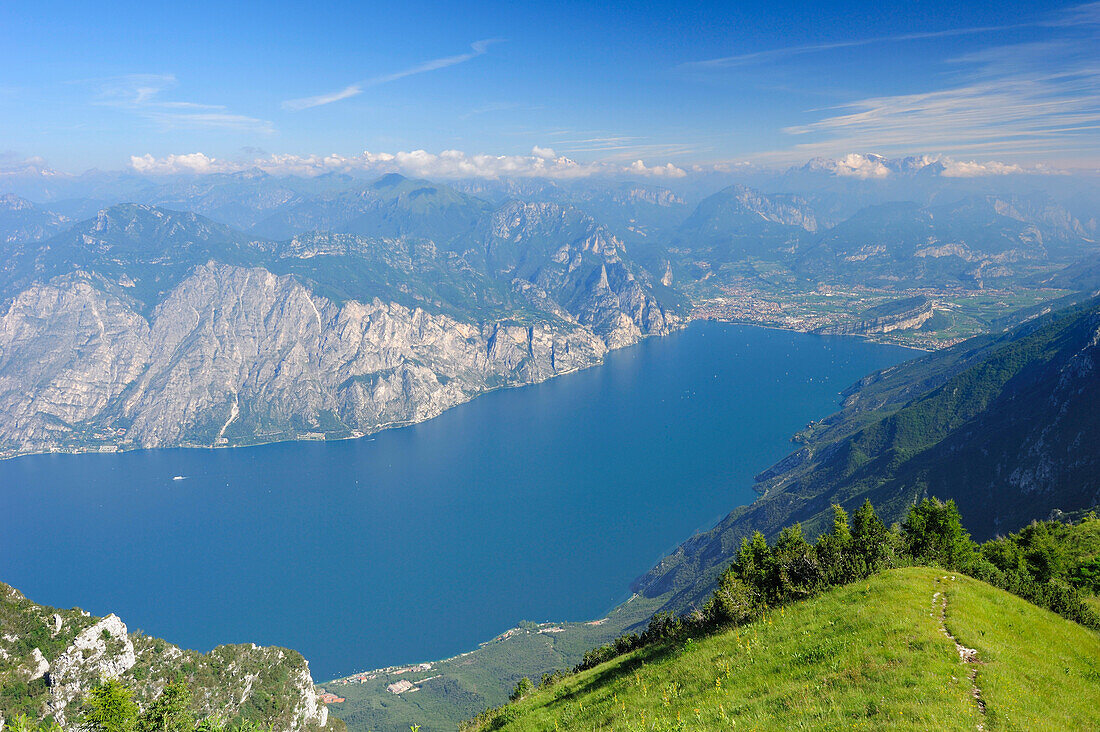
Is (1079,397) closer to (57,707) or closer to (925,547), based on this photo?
(925,547)

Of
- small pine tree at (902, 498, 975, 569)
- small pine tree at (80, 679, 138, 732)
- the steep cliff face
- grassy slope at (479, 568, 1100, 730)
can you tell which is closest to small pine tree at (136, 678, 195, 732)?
small pine tree at (80, 679, 138, 732)

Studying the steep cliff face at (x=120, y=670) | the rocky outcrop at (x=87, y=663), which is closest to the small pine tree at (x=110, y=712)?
the steep cliff face at (x=120, y=670)

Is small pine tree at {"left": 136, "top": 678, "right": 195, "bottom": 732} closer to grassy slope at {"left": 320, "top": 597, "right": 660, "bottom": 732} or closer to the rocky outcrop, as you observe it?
the rocky outcrop

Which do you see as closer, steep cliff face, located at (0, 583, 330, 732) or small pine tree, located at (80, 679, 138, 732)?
small pine tree, located at (80, 679, 138, 732)

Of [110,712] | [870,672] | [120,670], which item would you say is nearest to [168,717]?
[110,712]

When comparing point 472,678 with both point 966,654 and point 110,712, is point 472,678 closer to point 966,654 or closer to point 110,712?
point 110,712
